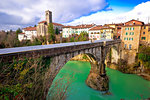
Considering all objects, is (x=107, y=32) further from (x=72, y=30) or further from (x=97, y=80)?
(x=97, y=80)

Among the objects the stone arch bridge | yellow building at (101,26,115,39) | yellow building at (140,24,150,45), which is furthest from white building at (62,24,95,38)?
the stone arch bridge

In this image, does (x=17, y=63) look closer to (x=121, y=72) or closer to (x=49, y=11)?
(x=121, y=72)

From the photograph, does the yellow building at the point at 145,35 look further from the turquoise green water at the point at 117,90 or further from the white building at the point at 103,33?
the white building at the point at 103,33

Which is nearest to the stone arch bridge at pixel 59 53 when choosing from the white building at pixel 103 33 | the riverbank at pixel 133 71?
the riverbank at pixel 133 71

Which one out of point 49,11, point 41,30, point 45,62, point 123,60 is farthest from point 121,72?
point 49,11

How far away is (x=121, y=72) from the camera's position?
2127 cm

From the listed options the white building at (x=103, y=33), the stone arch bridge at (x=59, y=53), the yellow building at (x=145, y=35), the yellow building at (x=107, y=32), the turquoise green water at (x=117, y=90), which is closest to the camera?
the stone arch bridge at (x=59, y=53)

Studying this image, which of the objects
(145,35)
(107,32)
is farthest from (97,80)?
(107,32)

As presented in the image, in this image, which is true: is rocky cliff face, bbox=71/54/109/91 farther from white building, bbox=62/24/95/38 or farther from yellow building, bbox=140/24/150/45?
white building, bbox=62/24/95/38

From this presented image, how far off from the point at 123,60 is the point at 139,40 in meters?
6.97

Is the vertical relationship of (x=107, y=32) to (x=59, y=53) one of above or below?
above

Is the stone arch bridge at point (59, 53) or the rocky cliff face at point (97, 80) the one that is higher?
the stone arch bridge at point (59, 53)

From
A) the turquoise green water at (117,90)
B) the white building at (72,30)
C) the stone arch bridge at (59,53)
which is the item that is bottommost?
the turquoise green water at (117,90)

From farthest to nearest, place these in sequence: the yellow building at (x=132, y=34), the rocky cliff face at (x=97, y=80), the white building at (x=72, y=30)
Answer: the white building at (x=72, y=30)
the yellow building at (x=132, y=34)
the rocky cliff face at (x=97, y=80)
